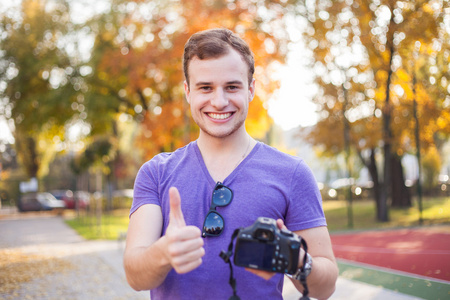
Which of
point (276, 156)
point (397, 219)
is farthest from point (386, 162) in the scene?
point (276, 156)

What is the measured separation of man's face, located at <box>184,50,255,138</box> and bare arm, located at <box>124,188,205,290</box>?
43 cm

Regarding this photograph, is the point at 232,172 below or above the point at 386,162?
above

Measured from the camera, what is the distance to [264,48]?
17.8 meters

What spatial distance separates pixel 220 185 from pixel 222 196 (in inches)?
2.1

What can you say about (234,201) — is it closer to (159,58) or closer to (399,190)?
(159,58)

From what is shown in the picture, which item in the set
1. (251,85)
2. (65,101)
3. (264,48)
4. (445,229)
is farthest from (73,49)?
(251,85)

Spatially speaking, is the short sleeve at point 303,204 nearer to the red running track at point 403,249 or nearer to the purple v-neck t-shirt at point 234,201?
the purple v-neck t-shirt at point 234,201

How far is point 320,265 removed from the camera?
184cm

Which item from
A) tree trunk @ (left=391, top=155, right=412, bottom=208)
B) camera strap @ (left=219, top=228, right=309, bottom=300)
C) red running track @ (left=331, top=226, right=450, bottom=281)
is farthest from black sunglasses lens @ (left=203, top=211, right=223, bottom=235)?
tree trunk @ (left=391, top=155, right=412, bottom=208)

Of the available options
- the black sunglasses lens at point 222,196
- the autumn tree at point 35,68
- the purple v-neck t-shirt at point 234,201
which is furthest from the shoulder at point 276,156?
the autumn tree at point 35,68

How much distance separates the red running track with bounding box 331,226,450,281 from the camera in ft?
32.4

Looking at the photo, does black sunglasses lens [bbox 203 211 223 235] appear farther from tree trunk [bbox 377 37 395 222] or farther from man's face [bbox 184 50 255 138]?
tree trunk [bbox 377 37 395 222]

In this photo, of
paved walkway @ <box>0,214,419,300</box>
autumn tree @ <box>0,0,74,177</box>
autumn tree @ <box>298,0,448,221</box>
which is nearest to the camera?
paved walkway @ <box>0,214,419,300</box>

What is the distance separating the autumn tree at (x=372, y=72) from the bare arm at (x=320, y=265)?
16.2m
